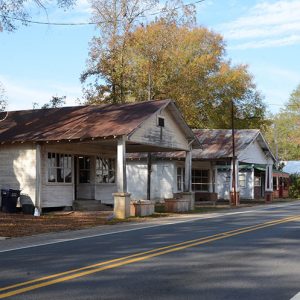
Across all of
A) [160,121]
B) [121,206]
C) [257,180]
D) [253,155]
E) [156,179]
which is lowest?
[121,206]

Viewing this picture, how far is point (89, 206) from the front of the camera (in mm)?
25906

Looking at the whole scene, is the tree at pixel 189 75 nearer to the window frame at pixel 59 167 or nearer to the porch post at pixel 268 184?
the porch post at pixel 268 184

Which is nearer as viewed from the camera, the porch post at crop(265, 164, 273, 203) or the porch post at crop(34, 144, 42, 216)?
the porch post at crop(34, 144, 42, 216)

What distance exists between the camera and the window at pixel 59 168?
24031 mm

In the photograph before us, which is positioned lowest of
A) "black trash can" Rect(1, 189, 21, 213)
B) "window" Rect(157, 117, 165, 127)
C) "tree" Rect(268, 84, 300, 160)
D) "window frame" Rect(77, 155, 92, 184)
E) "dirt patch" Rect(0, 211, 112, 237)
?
"dirt patch" Rect(0, 211, 112, 237)

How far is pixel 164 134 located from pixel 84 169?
477 cm

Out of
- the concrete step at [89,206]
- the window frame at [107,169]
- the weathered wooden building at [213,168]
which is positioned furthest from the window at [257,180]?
the concrete step at [89,206]

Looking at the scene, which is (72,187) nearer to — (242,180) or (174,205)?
(174,205)

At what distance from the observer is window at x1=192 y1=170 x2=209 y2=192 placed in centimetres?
4012

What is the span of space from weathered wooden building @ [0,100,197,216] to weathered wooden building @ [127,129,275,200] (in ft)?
28.5

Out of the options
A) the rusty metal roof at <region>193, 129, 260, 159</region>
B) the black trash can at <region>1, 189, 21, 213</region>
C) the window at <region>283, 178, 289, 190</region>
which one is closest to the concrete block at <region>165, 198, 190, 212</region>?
the black trash can at <region>1, 189, 21, 213</region>

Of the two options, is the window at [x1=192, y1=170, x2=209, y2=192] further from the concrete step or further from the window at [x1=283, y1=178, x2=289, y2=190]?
the concrete step

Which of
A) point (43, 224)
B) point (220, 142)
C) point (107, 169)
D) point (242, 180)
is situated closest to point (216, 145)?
point (220, 142)

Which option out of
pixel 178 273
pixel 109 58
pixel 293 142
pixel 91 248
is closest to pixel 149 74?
pixel 109 58
